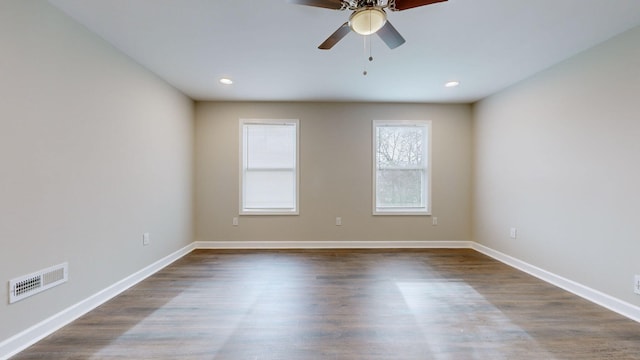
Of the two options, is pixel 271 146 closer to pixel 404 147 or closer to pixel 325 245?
pixel 325 245

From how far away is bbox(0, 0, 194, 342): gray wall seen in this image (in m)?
1.62

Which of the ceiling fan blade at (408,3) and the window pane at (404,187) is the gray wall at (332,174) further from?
the ceiling fan blade at (408,3)

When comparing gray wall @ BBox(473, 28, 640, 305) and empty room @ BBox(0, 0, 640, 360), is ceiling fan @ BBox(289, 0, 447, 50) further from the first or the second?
gray wall @ BBox(473, 28, 640, 305)

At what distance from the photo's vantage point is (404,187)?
168 inches

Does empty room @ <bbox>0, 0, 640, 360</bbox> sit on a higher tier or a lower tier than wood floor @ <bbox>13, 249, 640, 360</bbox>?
higher

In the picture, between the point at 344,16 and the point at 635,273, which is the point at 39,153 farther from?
the point at 635,273

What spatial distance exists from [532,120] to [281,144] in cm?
336

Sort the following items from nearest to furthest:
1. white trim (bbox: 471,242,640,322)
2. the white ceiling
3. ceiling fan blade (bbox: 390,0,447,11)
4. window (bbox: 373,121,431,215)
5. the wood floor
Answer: ceiling fan blade (bbox: 390,0,447,11)
the wood floor
the white ceiling
white trim (bbox: 471,242,640,322)
window (bbox: 373,121,431,215)

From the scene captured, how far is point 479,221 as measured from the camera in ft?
13.3

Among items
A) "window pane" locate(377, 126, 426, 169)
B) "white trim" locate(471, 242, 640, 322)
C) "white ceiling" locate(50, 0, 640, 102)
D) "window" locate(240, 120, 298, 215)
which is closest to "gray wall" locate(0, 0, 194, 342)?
"white ceiling" locate(50, 0, 640, 102)

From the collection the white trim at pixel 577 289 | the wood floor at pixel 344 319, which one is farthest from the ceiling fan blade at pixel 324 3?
the white trim at pixel 577 289

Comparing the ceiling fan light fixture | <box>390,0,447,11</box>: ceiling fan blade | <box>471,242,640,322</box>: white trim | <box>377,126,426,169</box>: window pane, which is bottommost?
<box>471,242,640,322</box>: white trim

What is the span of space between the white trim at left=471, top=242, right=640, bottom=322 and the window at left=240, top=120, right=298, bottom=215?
3086 millimetres

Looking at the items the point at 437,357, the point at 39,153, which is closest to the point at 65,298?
the point at 39,153
